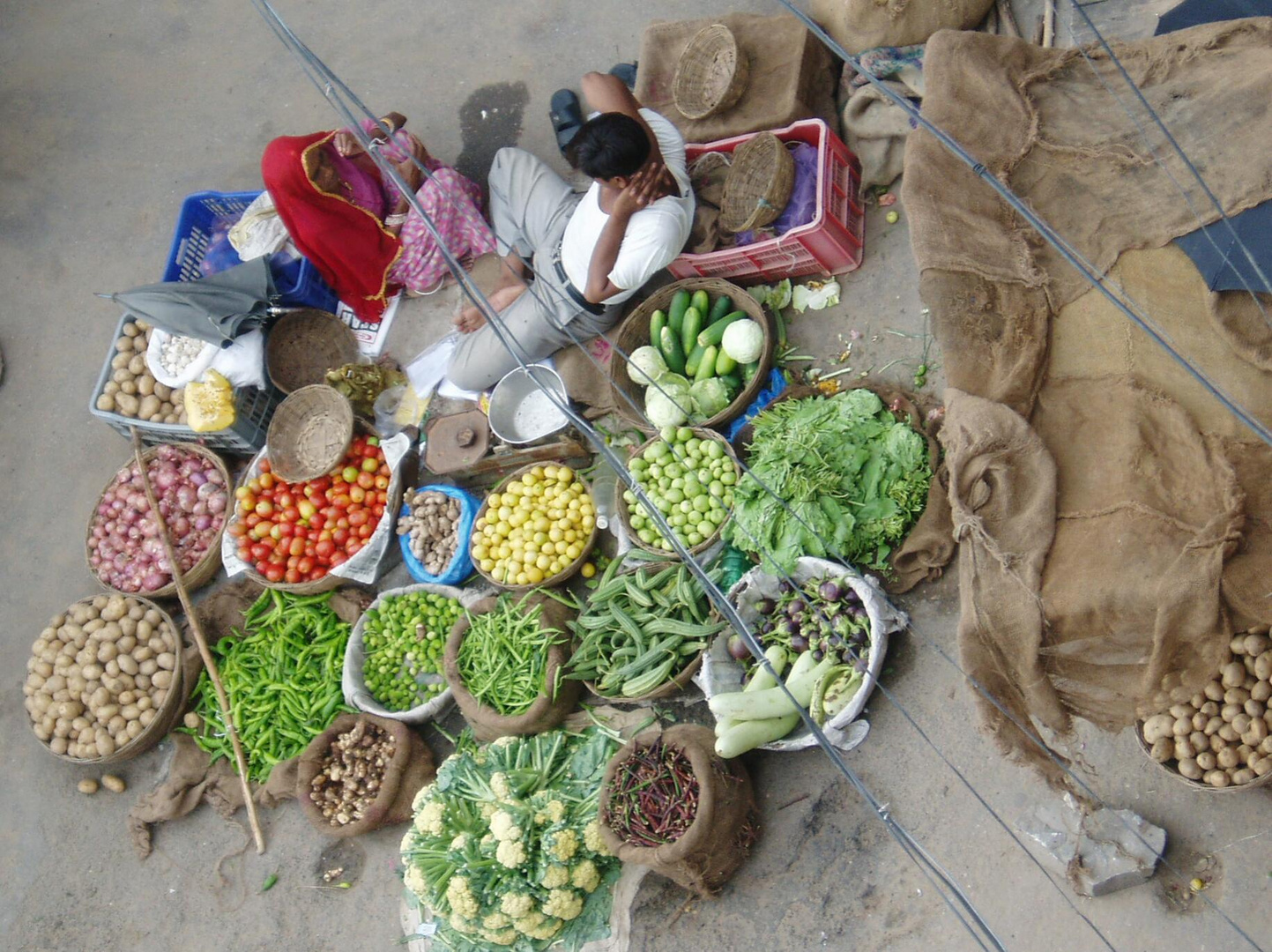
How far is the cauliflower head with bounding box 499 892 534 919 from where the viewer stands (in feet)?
12.7

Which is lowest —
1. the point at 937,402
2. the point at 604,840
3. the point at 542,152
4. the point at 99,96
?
the point at 604,840

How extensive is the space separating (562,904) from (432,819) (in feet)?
2.02

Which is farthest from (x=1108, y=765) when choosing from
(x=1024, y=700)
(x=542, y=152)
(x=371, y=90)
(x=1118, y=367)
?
(x=371, y=90)

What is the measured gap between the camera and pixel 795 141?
15.4 ft

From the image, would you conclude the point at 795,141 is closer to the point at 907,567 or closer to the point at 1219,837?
the point at 907,567

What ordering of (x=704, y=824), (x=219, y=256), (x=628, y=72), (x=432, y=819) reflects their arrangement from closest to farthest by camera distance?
1. (x=704, y=824)
2. (x=432, y=819)
3. (x=628, y=72)
4. (x=219, y=256)

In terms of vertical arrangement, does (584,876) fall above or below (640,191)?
below

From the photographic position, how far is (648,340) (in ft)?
16.0

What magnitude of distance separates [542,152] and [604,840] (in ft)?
12.0

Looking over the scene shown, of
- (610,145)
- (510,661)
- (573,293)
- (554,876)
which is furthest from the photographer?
(573,293)

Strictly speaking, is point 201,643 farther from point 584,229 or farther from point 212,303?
point 584,229

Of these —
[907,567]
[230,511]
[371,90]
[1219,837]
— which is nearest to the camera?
[1219,837]

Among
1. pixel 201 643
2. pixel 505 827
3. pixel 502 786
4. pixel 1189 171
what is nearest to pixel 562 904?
pixel 505 827

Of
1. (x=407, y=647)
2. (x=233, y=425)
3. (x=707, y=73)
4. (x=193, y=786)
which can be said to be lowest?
(x=193, y=786)
